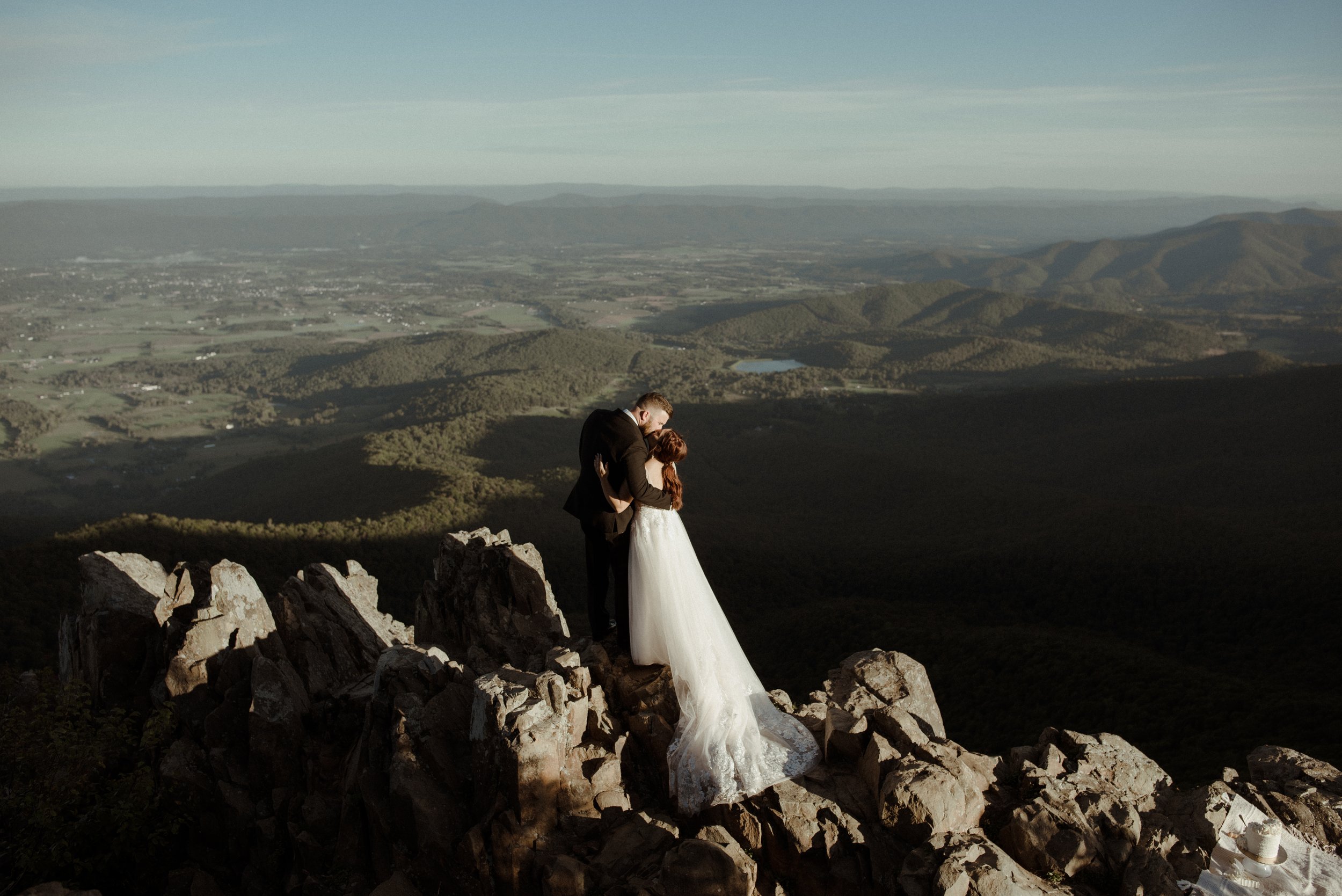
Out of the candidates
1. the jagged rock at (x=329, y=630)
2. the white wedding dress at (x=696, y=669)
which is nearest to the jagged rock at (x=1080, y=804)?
the white wedding dress at (x=696, y=669)

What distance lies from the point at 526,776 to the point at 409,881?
2.91m

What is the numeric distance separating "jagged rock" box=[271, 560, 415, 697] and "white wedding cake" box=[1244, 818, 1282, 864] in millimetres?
17946

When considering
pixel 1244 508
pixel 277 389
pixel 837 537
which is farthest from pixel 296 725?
pixel 277 389

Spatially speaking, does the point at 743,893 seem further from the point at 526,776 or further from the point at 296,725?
the point at 296,725

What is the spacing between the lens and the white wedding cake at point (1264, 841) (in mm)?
10523

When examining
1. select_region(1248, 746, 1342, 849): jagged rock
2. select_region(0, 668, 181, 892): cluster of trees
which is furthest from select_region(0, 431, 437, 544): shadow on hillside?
select_region(1248, 746, 1342, 849): jagged rock

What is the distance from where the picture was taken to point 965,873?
10133 mm

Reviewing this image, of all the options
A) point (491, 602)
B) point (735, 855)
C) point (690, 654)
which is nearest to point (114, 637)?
point (491, 602)

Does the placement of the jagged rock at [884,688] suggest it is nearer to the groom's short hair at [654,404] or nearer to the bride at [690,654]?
the bride at [690,654]

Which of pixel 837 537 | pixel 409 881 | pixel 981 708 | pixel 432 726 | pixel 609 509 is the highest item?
pixel 609 509

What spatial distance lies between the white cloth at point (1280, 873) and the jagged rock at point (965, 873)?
83.9 inches

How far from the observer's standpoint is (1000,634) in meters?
37.3

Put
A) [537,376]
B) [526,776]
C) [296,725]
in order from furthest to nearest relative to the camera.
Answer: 1. [537,376]
2. [296,725]
3. [526,776]

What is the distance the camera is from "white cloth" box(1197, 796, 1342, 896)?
10.4 metres
